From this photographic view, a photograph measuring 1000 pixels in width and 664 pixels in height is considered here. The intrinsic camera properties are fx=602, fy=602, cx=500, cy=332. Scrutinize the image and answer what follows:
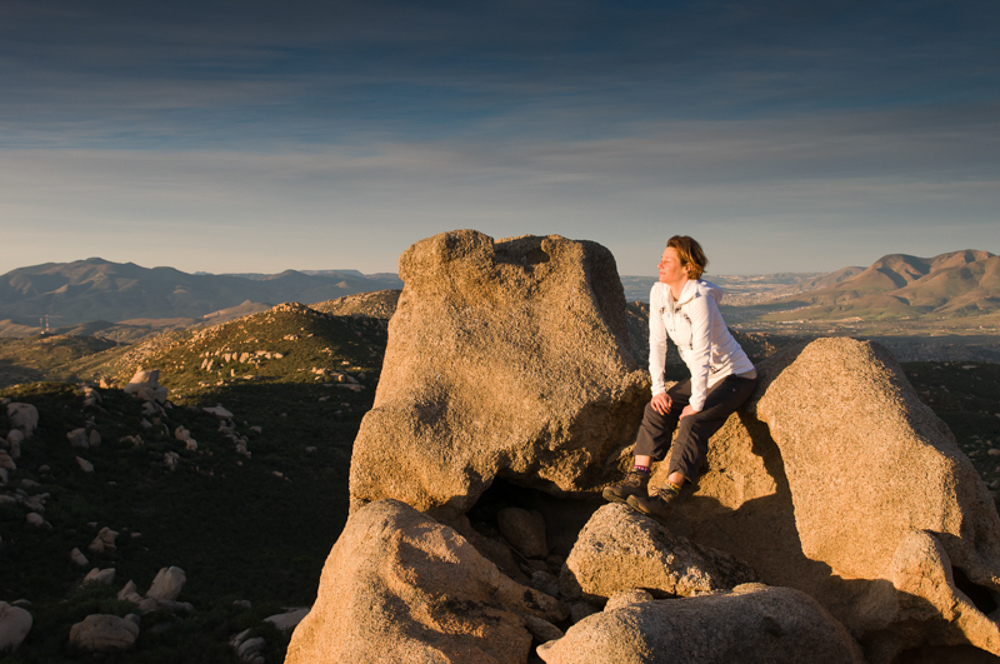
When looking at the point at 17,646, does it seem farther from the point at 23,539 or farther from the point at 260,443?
the point at 260,443

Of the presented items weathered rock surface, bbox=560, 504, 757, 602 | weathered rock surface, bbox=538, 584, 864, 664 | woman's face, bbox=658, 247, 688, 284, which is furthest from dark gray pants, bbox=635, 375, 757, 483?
weathered rock surface, bbox=538, 584, 864, 664

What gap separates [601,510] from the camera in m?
7.62

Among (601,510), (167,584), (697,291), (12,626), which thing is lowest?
(167,584)

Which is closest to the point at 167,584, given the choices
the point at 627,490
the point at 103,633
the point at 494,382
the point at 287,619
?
the point at 103,633

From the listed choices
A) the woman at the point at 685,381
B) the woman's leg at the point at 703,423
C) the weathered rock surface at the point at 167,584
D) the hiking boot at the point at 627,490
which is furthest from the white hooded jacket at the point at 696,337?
the weathered rock surface at the point at 167,584

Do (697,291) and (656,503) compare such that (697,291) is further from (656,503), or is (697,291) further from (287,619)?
(287,619)

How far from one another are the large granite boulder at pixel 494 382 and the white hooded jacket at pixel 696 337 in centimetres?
77

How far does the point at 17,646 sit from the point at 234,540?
894cm

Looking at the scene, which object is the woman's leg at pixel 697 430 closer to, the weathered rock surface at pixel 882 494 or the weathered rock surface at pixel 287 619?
the weathered rock surface at pixel 882 494

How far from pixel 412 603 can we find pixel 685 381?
4.64m

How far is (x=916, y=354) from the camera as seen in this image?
551 ft

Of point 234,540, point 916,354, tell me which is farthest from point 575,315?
point 916,354

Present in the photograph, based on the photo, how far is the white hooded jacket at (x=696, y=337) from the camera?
7566mm

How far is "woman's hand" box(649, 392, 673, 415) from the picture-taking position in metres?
8.06
